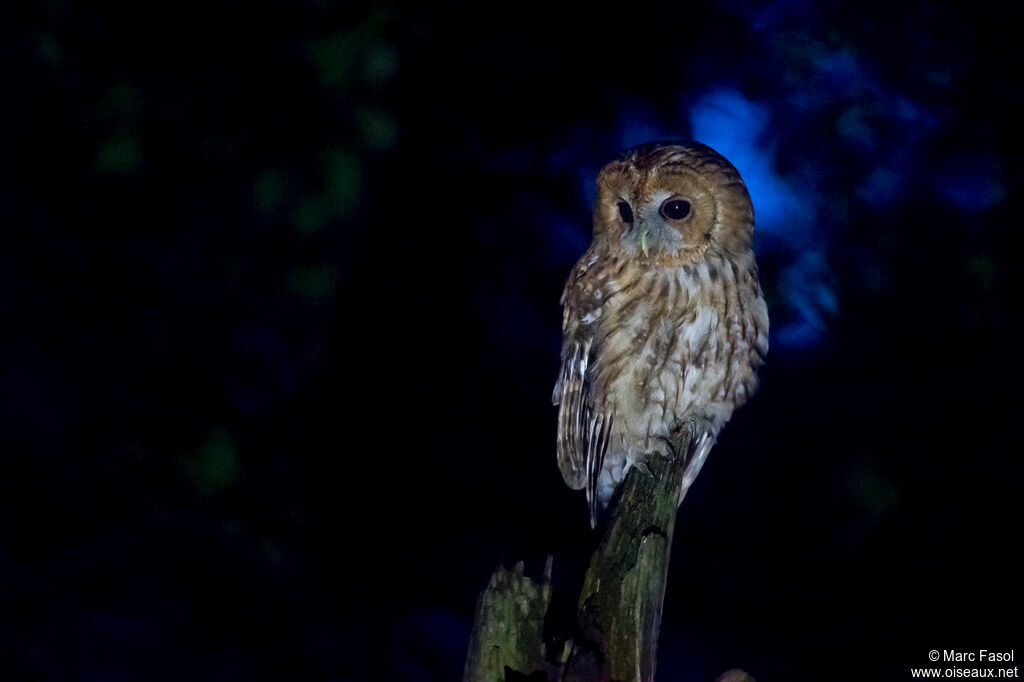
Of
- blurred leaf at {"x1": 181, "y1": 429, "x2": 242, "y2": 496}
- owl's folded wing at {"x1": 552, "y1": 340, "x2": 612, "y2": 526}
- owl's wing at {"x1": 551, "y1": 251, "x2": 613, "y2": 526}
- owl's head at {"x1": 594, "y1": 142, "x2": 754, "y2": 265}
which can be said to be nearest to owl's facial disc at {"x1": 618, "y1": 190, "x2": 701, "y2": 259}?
owl's head at {"x1": 594, "y1": 142, "x2": 754, "y2": 265}

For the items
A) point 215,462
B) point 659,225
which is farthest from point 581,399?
point 215,462

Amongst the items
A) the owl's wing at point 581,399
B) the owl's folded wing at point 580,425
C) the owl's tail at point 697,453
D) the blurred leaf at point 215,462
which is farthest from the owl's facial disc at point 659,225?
the blurred leaf at point 215,462

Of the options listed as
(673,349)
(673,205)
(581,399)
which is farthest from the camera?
(581,399)

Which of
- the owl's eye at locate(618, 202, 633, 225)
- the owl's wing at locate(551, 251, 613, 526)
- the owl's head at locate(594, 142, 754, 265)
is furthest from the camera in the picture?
the owl's wing at locate(551, 251, 613, 526)

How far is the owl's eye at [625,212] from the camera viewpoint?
1.87 metres

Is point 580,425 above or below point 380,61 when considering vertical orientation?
below

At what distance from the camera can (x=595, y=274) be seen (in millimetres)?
1970

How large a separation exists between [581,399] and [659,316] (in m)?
0.33

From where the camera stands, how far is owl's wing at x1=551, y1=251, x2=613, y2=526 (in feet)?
6.51

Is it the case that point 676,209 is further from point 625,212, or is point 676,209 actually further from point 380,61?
point 380,61

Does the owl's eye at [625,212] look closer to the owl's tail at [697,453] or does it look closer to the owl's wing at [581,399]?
the owl's wing at [581,399]

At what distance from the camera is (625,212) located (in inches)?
74.1

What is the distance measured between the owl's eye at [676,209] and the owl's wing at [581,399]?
28 centimetres

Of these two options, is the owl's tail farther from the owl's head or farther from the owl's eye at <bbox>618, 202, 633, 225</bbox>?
the owl's eye at <bbox>618, 202, 633, 225</bbox>
